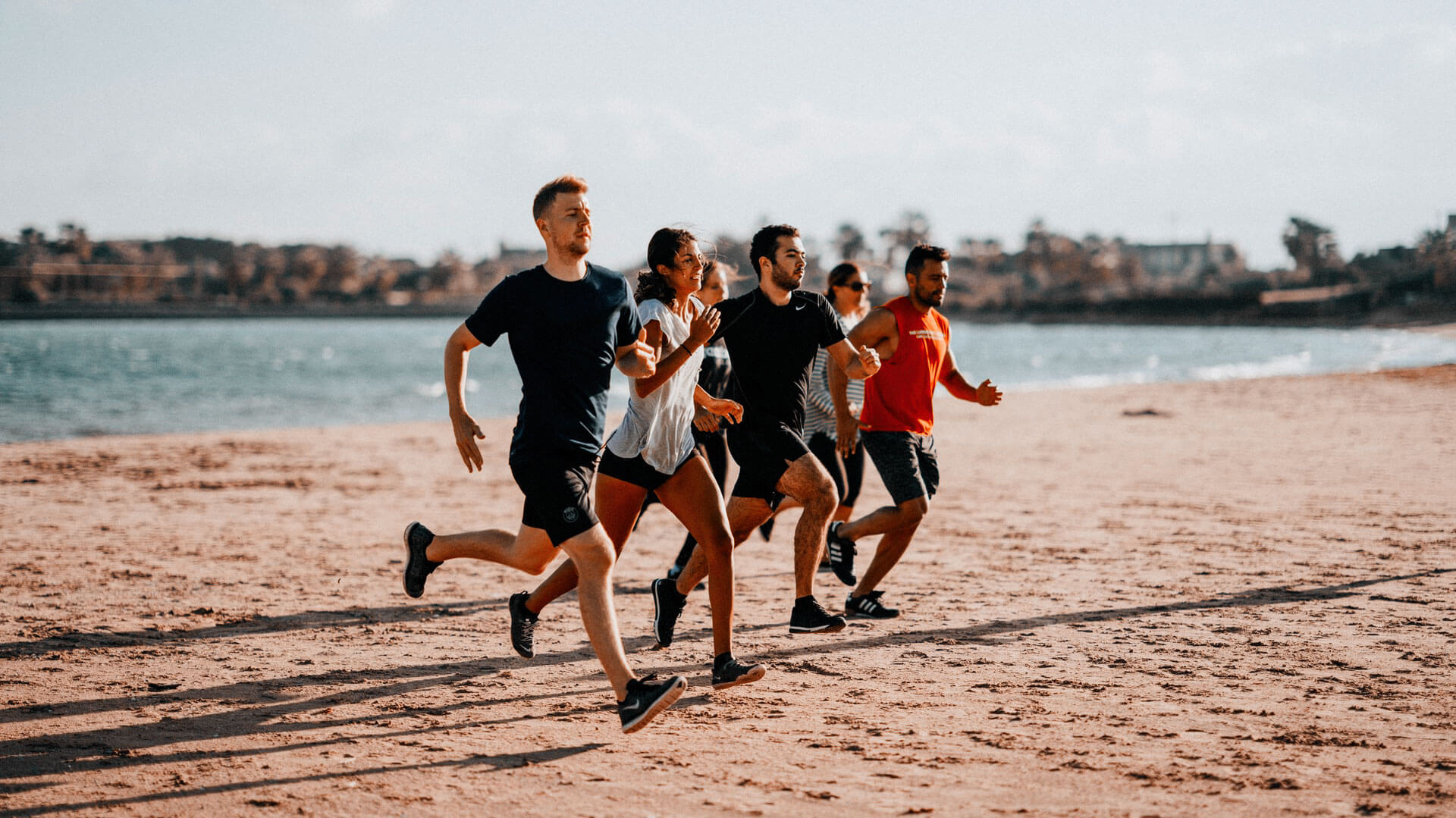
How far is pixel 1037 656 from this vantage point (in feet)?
18.1

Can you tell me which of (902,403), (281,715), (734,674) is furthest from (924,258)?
(281,715)

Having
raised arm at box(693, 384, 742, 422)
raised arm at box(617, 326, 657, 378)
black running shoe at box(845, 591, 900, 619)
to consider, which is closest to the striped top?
black running shoe at box(845, 591, 900, 619)

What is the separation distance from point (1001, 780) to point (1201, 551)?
5.14 meters

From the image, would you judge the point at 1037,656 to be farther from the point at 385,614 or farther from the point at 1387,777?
the point at 385,614

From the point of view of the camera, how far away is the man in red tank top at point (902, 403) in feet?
20.5

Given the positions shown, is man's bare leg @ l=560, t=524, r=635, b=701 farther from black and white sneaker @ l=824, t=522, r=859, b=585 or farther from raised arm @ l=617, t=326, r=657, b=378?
black and white sneaker @ l=824, t=522, r=859, b=585

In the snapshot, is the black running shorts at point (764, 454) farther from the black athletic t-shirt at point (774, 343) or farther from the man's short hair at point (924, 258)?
the man's short hair at point (924, 258)

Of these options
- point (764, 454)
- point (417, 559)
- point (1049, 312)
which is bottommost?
point (417, 559)

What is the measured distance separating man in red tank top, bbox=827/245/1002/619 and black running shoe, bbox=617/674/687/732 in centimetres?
229

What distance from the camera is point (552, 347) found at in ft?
13.9

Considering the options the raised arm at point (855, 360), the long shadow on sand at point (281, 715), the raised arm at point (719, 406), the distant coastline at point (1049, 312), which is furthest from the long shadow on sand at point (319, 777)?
the distant coastline at point (1049, 312)

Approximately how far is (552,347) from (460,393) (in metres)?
0.42

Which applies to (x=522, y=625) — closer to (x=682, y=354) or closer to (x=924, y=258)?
(x=682, y=354)

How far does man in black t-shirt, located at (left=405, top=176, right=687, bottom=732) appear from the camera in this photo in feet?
13.8
